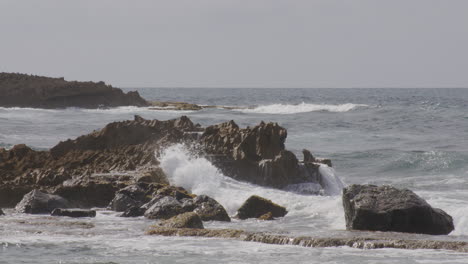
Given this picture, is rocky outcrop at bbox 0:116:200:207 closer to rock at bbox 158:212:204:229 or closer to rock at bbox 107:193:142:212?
rock at bbox 107:193:142:212

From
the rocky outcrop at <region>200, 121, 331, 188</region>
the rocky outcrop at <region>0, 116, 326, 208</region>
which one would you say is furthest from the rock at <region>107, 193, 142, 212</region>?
the rocky outcrop at <region>200, 121, 331, 188</region>

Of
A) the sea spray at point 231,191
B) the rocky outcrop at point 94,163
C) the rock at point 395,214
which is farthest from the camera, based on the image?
the rocky outcrop at point 94,163

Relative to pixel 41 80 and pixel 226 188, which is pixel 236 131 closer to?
pixel 226 188

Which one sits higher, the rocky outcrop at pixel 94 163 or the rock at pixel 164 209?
the rocky outcrop at pixel 94 163

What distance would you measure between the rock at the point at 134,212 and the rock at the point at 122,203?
1.00 ft

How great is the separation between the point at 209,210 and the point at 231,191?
3.24 m

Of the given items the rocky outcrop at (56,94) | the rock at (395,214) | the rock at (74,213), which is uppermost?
the rocky outcrop at (56,94)

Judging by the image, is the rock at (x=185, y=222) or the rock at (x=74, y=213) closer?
the rock at (x=185, y=222)

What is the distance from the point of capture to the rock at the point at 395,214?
1361cm

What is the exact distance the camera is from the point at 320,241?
493 inches

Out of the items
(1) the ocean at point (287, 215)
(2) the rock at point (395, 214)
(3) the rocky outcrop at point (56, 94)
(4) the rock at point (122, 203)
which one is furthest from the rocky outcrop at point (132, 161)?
(3) the rocky outcrop at point (56, 94)

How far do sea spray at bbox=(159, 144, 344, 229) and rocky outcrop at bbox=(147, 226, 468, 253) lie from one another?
2.37m

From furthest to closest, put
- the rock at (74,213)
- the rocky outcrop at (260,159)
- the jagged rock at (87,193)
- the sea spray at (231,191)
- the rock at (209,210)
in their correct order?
the rocky outcrop at (260,159) → the jagged rock at (87,193) → the sea spray at (231,191) → the rock at (74,213) → the rock at (209,210)

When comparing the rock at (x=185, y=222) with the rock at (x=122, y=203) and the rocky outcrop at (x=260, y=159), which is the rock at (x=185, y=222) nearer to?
the rock at (x=122, y=203)
